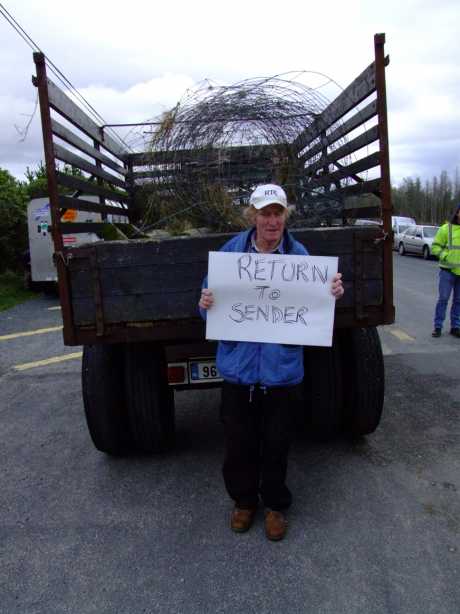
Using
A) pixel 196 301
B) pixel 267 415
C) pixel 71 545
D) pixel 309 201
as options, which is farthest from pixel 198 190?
pixel 71 545

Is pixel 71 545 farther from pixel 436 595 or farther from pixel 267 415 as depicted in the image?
pixel 436 595

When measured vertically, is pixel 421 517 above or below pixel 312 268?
below

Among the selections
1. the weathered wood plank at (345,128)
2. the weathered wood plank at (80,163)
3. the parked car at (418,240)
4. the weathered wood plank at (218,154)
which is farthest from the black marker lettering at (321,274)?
the parked car at (418,240)

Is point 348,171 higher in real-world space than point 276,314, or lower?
higher

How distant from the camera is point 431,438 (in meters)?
3.74

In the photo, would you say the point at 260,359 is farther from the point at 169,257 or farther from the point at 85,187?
the point at 85,187

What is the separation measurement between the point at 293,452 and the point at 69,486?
1526 millimetres

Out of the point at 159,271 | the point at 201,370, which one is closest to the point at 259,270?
the point at 159,271

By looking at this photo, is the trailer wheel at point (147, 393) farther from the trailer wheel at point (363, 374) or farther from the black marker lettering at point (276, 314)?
the trailer wheel at point (363, 374)

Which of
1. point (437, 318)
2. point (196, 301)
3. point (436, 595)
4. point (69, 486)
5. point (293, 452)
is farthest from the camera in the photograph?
point (437, 318)

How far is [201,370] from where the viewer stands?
3.49 m

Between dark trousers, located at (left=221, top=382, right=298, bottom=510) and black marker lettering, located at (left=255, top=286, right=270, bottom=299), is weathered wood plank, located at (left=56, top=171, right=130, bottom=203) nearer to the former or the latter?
black marker lettering, located at (left=255, top=286, right=270, bottom=299)

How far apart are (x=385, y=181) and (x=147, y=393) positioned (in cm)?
197

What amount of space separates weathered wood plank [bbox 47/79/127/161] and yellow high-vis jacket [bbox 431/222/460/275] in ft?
14.7
